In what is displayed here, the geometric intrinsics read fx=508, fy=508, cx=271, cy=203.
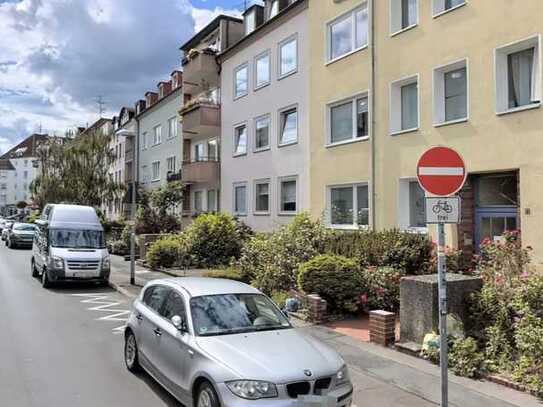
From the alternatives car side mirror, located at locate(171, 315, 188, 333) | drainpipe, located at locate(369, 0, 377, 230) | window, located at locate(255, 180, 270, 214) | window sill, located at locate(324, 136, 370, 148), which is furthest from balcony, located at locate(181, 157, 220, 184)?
car side mirror, located at locate(171, 315, 188, 333)

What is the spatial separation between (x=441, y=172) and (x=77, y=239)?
13.9m

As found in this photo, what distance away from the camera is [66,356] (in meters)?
7.93

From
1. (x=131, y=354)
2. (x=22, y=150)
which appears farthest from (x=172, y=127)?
(x=22, y=150)

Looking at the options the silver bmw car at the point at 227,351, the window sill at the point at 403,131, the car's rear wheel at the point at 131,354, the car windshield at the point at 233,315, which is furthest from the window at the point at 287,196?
the car windshield at the point at 233,315

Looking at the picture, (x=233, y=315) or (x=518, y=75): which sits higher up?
(x=518, y=75)

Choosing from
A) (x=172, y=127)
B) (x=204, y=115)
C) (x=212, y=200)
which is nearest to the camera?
(x=204, y=115)

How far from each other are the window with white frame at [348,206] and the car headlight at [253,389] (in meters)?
11.1

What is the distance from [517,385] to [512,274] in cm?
288

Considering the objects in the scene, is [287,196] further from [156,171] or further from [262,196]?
[156,171]

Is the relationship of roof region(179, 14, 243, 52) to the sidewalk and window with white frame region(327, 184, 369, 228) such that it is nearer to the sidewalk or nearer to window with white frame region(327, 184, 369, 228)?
window with white frame region(327, 184, 369, 228)

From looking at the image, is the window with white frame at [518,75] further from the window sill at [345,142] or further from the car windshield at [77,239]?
the car windshield at [77,239]

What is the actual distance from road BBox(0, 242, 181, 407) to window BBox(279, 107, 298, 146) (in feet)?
30.1

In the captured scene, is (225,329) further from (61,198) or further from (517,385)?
(61,198)

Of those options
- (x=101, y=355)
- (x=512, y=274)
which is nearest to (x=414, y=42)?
(x=512, y=274)
